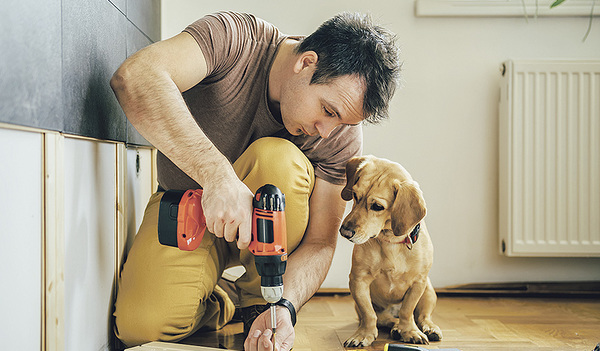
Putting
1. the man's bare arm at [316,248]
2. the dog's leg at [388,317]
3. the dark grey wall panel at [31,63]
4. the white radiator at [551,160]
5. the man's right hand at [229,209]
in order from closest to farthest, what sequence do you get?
the dark grey wall panel at [31,63], the man's right hand at [229,209], the man's bare arm at [316,248], the dog's leg at [388,317], the white radiator at [551,160]

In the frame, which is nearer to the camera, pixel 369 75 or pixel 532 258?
pixel 369 75

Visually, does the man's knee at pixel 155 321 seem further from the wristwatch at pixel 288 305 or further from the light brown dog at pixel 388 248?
the light brown dog at pixel 388 248

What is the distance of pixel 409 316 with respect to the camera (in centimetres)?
149

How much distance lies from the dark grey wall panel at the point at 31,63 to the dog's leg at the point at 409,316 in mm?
1020

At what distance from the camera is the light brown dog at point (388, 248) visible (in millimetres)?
1413

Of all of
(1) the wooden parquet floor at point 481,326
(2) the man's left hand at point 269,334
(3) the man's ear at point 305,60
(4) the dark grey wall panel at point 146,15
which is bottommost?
(1) the wooden parquet floor at point 481,326

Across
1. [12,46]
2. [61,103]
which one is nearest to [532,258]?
[61,103]

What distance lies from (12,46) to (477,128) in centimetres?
183

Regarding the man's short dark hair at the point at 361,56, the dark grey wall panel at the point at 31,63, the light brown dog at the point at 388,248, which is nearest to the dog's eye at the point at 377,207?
the light brown dog at the point at 388,248

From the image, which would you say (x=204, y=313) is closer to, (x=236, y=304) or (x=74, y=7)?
(x=236, y=304)

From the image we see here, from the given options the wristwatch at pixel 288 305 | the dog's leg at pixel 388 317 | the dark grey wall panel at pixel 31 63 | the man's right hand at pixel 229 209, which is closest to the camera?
the dark grey wall panel at pixel 31 63

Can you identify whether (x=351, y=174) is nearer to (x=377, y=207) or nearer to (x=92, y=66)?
(x=377, y=207)

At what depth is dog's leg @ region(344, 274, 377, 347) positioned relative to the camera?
144 centimetres

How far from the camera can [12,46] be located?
0.81 metres
